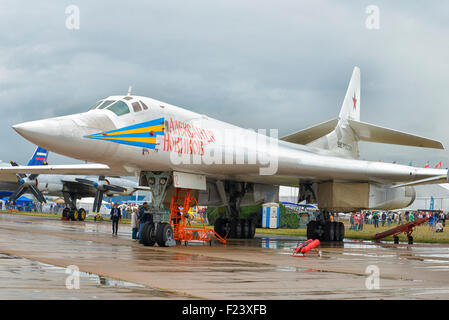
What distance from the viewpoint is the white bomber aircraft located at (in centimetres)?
1282

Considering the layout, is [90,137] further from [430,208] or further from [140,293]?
[430,208]

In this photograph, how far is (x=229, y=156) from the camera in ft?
49.4

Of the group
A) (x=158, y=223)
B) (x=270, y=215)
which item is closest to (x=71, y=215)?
(x=270, y=215)

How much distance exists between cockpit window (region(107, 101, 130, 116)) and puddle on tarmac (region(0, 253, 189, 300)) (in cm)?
619

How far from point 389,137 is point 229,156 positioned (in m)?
8.02

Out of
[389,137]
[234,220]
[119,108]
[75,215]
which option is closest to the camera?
[119,108]

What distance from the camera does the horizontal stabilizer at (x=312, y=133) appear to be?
21.4 m

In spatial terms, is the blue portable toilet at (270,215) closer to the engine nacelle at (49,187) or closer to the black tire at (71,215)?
the black tire at (71,215)

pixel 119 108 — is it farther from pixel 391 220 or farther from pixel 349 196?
pixel 391 220

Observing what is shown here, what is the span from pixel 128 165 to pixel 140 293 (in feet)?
27.9

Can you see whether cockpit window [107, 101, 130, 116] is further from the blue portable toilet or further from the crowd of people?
the crowd of people

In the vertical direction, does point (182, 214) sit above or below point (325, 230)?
above

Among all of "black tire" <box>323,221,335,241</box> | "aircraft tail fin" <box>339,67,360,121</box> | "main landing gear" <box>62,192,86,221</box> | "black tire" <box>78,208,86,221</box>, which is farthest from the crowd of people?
→ "main landing gear" <box>62,192,86,221</box>
